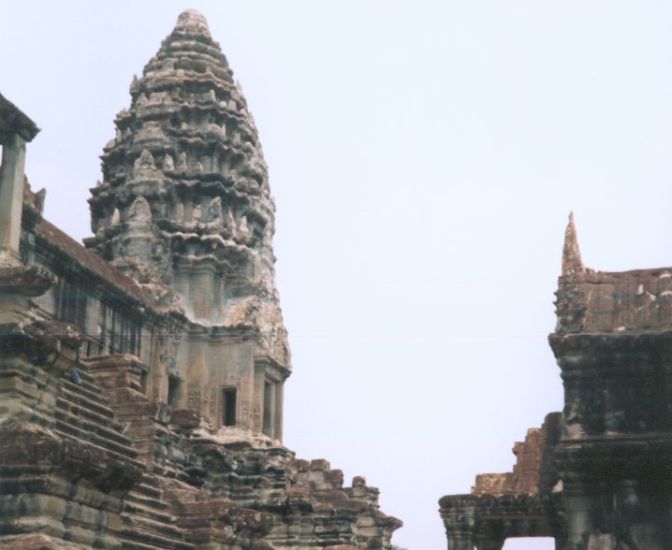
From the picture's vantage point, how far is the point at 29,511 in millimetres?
14875

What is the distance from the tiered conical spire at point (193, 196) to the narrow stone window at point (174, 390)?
1.79m

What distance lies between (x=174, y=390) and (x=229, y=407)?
5.55 feet

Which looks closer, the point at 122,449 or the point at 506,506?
the point at 506,506

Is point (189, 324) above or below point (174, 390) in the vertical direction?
above

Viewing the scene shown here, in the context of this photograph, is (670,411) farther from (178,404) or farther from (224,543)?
(178,404)

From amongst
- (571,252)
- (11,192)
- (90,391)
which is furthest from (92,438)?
(571,252)

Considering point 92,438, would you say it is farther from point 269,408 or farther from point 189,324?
point 269,408

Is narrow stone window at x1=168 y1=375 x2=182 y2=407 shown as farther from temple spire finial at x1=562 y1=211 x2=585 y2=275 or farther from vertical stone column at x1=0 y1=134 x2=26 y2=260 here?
temple spire finial at x1=562 y1=211 x2=585 y2=275

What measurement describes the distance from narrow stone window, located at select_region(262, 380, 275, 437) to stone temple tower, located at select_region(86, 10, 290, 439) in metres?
0.04

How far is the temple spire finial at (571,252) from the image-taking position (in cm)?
1728

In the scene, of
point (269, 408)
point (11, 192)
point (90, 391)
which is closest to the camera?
point (11, 192)

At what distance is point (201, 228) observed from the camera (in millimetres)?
36656

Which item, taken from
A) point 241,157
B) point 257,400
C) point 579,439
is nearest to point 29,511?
point 579,439

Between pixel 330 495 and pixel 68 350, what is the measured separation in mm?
23844
